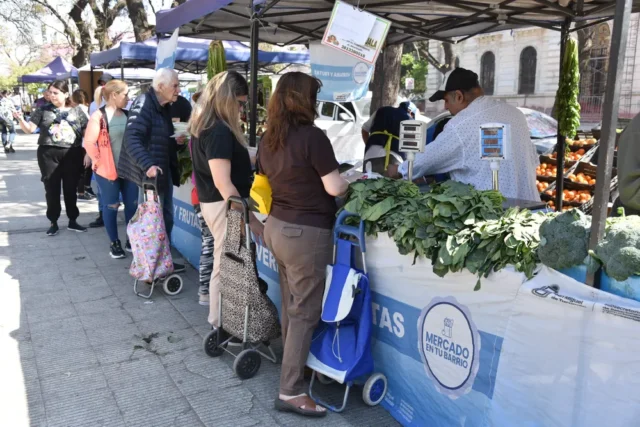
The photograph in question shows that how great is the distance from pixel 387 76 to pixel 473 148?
19.8 ft

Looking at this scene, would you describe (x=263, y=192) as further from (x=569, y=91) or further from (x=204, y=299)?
(x=569, y=91)

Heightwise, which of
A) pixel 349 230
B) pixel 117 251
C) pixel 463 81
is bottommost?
pixel 117 251

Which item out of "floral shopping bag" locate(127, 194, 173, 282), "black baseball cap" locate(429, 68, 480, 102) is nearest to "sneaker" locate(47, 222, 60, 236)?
"floral shopping bag" locate(127, 194, 173, 282)

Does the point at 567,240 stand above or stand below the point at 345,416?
above

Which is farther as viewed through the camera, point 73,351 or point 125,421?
point 73,351

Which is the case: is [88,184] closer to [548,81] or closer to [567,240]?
[567,240]

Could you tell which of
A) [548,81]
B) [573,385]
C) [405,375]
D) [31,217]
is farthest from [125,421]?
[548,81]

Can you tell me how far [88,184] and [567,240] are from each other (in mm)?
9643

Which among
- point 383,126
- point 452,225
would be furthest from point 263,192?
point 383,126

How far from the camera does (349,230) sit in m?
3.04

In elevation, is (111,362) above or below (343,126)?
below

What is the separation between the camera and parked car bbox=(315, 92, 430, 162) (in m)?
14.2

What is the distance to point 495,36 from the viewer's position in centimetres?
3547

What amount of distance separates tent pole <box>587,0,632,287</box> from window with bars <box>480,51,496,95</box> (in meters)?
38.1
